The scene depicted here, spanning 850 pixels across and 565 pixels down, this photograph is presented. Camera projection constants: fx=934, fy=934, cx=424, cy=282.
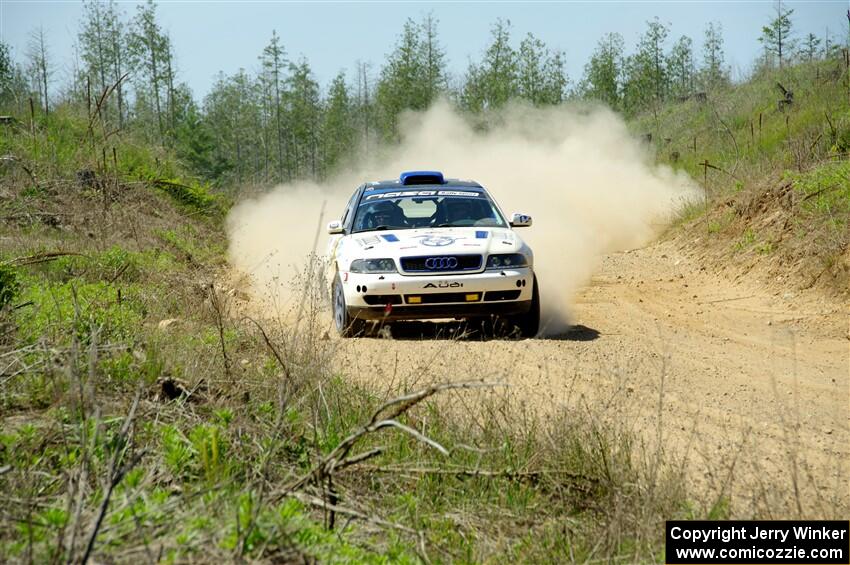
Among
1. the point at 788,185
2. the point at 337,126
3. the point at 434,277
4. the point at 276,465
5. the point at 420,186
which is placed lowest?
the point at 276,465

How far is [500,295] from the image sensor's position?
9.95 m

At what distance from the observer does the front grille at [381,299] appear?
983cm

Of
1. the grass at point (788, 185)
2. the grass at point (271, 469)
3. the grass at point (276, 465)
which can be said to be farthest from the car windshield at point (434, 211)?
the grass at point (788, 185)

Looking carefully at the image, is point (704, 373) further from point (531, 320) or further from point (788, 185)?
point (788, 185)

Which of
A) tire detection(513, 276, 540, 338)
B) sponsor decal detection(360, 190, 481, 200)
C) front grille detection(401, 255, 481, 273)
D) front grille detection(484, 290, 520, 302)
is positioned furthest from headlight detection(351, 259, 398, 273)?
sponsor decal detection(360, 190, 481, 200)

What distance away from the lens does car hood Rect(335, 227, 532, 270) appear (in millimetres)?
10016

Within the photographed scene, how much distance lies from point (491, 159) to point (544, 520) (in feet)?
70.4

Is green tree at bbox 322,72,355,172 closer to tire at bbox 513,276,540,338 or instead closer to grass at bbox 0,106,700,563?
tire at bbox 513,276,540,338

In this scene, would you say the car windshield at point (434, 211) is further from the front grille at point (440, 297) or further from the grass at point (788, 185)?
the grass at point (788, 185)

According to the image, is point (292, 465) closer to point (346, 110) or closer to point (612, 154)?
point (612, 154)

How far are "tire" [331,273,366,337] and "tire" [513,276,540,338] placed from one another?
1719mm

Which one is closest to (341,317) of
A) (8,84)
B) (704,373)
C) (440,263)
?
(440,263)

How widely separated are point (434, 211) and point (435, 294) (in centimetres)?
215

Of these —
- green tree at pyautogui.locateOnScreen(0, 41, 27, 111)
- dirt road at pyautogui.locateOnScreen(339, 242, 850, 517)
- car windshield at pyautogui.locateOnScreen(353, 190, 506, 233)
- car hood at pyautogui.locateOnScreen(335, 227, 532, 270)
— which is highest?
green tree at pyautogui.locateOnScreen(0, 41, 27, 111)
